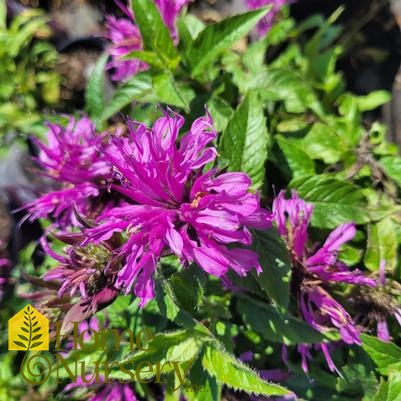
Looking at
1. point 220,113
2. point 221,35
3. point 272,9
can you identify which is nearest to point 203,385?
point 220,113

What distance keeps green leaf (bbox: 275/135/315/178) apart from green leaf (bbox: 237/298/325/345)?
327mm

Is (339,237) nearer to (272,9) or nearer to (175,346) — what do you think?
(175,346)

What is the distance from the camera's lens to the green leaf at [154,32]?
2.97 ft

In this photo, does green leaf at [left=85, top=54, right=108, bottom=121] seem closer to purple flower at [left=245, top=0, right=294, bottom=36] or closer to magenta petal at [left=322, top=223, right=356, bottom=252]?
purple flower at [left=245, top=0, right=294, bottom=36]

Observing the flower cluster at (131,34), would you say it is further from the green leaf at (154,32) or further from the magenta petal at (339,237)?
the magenta petal at (339,237)

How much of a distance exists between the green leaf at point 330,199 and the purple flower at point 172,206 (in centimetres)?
30

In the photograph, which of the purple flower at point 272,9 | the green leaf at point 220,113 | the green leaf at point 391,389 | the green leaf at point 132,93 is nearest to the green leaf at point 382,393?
the green leaf at point 391,389

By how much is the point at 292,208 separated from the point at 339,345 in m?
0.35

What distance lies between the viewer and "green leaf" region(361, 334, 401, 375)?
0.89 m

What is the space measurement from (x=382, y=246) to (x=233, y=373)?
45 centimetres

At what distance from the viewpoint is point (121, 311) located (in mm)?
1065

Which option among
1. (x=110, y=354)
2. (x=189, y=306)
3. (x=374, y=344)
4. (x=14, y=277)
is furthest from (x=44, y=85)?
(x=374, y=344)

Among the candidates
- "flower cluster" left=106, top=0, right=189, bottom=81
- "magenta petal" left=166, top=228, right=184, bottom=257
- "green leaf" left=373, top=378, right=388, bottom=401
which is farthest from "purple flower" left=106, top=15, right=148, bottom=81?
"green leaf" left=373, top=378, right=388, bottom=401

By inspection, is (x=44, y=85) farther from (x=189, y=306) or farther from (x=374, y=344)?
(x=374, y=344)
